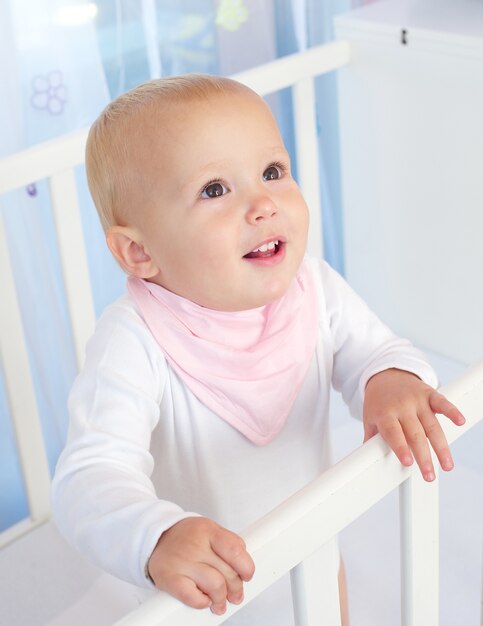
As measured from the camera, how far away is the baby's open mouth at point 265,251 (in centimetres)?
78

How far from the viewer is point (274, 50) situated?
1596 millimetres

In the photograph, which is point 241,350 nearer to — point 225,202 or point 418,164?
point 225,202

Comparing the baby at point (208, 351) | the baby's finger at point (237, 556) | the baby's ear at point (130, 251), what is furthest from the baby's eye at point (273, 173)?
the baby's finger at point (237, 556)

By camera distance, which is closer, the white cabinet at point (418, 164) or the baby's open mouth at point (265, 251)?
the baby's open mouth at point (265, 251)

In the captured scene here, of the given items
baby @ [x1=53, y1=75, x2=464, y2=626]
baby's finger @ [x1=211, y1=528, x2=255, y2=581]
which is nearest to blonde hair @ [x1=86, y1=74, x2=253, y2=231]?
baby @ [x1=53, y1=75, x2=464, y2=626]

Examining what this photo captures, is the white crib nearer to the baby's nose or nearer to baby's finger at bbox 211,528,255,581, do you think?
baby's finger at bbox 211,528,255,581

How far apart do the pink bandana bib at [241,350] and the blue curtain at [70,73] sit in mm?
528

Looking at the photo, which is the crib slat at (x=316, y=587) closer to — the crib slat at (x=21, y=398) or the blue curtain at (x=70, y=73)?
the crib slat at (x=21, y=398)

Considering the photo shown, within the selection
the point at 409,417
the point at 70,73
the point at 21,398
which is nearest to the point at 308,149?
the point at 70,73

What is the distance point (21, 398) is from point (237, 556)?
0.66m

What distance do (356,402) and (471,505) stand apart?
31 centimetres

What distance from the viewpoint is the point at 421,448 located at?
688mm

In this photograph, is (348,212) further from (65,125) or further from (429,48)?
(65,125)

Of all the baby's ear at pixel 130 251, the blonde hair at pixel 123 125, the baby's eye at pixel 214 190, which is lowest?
the baby's ear at pixel 130 251
